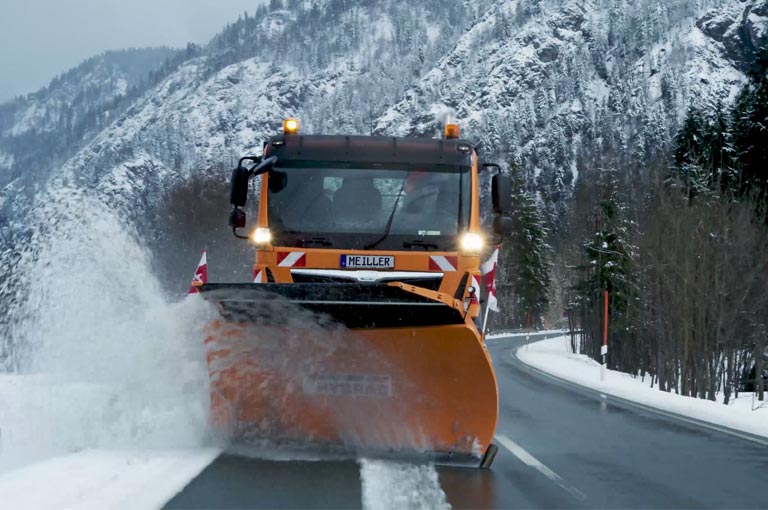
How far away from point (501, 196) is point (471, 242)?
76 cm

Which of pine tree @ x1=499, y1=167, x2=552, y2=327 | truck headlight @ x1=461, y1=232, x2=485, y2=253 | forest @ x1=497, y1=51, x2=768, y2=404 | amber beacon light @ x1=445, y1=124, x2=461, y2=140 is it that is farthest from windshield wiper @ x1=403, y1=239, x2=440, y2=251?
pine tree @ x1=499, y1=167, x2=552, y2=327

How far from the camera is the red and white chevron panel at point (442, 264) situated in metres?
8.12

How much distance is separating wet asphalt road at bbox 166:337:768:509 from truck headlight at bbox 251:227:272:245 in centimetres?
201

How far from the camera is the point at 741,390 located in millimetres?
32719

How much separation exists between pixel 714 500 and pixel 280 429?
3.49 metres

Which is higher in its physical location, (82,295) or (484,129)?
(484,129)

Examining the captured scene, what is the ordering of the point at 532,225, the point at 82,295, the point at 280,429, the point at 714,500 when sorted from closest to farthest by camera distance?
the point at 714,500, the point at 280,429, the point at 82,295, the point at 532,225

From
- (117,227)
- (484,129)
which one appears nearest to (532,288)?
(117,227)

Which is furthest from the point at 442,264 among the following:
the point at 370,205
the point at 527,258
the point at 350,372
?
the point at 527,258

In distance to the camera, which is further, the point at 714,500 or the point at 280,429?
the point at 280,429

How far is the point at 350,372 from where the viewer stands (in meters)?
7.34

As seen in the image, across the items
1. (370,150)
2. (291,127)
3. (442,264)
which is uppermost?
(291,127)

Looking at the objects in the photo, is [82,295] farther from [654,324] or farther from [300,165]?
[654,324]

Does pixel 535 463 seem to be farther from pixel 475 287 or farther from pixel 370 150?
pixel 370 150
